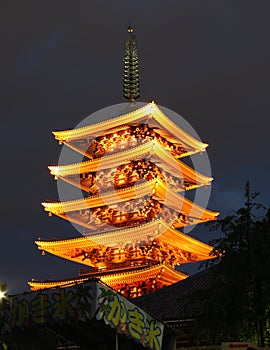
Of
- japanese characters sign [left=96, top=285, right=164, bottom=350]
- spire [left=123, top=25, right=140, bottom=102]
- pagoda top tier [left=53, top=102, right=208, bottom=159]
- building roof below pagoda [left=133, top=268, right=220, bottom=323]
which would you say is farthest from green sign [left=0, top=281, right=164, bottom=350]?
spire [left=123, top=25, right=140, bottom=102]

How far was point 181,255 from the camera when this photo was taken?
48.7 meters

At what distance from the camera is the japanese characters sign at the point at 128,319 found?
55.6ft

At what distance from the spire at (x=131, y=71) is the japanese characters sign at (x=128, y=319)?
4214cm

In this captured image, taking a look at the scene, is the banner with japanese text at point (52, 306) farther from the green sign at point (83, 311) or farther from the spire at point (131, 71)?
the spire at point (131, 71)

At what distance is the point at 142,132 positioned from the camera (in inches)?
1934

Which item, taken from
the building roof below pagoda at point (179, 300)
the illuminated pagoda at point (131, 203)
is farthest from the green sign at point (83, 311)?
the illuminated pagoda at point (131, 203)

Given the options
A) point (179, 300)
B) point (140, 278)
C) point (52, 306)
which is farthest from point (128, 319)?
point (140, 278)

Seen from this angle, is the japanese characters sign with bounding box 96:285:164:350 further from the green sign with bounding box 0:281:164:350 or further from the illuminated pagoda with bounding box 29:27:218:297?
the illuminated pagoda with bounding box 29:27:218:297

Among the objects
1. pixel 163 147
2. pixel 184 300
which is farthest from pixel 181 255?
pixel 184 300

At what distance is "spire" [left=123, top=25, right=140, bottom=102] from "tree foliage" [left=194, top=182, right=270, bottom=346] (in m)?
39.5

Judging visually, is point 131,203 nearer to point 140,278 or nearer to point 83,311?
point 140,278

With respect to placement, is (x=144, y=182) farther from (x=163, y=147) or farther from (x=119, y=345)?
(x=119, y=345)

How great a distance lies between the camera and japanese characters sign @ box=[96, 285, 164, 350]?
55.6 ft

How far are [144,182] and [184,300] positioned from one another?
2104 cm
